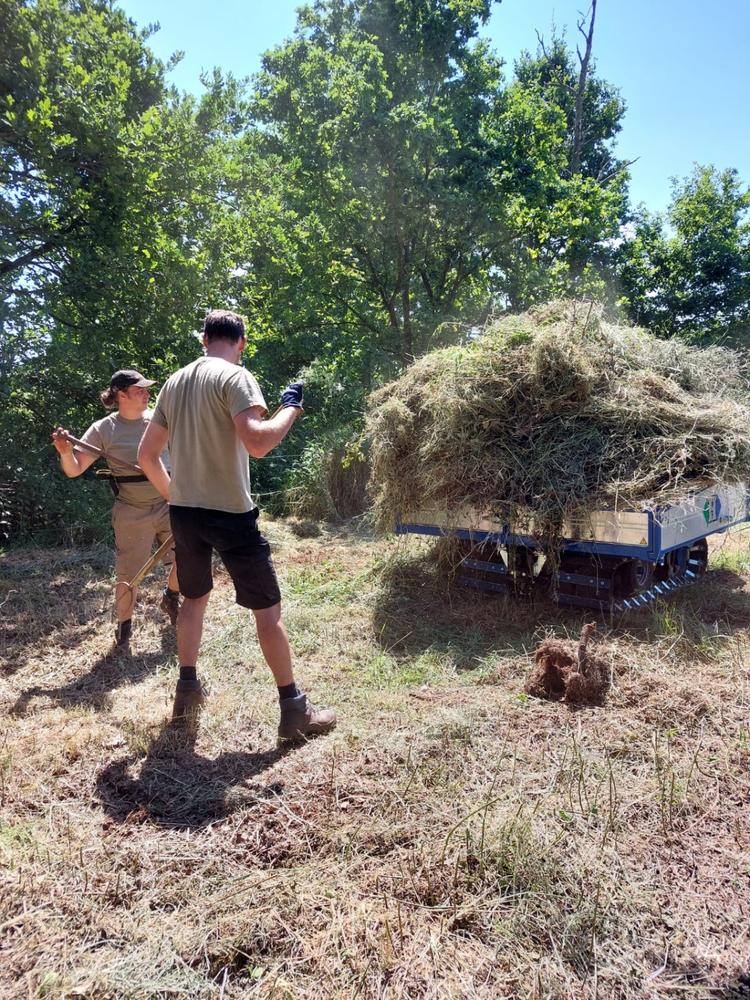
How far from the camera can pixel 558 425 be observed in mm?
4895

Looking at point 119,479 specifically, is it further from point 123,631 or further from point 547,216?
point 547,216

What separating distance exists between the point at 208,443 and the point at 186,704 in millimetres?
1391

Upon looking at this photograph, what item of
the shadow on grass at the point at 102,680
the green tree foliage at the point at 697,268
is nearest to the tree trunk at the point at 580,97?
the green tree foliage at the point at 697,268

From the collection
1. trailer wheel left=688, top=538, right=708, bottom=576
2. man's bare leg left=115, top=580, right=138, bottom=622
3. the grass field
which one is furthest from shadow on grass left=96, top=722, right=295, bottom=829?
trailer wheel left=688, top=538, right=708, bottom=576

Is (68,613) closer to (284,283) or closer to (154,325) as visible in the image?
(154,325)

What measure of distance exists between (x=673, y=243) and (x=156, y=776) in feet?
74.6

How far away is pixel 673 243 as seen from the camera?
2086cm

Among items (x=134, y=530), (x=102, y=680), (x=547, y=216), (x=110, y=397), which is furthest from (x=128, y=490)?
(x=547, y=216)

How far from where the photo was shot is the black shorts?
10.5 feet

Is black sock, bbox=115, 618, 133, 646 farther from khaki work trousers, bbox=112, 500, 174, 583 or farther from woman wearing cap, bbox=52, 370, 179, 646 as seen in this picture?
khaki work trousers, bbox=112, 500, 174, 583

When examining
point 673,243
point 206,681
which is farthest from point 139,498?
point 673,243

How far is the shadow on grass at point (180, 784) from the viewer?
271 centimetres

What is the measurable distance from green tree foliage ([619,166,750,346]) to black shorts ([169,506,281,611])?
1984 cm

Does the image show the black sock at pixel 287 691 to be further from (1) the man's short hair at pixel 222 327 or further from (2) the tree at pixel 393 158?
(2) the tree at pixel 393 158
